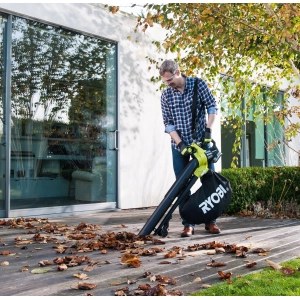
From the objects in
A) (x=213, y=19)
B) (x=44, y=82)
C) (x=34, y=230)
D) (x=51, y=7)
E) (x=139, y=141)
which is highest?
(x=51, y=7)

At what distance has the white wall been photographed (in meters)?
8.20

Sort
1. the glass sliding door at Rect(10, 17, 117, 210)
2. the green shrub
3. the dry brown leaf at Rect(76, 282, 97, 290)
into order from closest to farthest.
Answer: the dry brown leaf at Rect(76, 282, 97, 290) < the glass sliding door at Rect(10, 17, 117, 210) < the green shrub

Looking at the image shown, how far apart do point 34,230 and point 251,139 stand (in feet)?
26.8

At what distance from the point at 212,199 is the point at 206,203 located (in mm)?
77

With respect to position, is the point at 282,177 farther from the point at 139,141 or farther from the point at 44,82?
the point at 44,82

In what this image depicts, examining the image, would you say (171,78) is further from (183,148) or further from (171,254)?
(171,254)

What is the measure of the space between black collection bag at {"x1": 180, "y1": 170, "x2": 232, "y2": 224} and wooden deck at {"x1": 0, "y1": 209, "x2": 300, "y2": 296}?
264 millimetres

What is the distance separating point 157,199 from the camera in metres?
9.20

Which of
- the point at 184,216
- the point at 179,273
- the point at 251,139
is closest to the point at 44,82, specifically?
the point at 184,216

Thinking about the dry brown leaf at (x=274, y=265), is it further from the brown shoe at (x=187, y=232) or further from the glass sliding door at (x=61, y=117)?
the glass sliding door at (x=61, y=117)

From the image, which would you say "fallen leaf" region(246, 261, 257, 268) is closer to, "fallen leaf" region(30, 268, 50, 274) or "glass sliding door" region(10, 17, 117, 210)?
"fallen leaf" region(30, 268, 50, 274)

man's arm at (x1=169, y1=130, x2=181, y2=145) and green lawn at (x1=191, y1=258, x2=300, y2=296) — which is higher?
man's arm at (x1=169, y1=130, x2=181, y2=145)

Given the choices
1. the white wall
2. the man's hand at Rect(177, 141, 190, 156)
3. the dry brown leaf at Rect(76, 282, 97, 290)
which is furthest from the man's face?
the white wall

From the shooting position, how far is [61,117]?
24.5 ft
